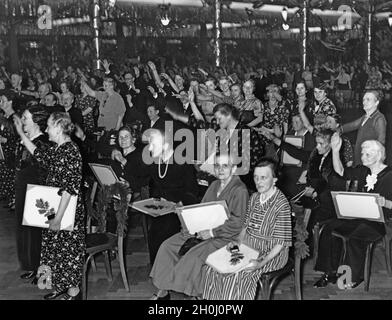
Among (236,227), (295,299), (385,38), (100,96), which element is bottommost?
(295,299)

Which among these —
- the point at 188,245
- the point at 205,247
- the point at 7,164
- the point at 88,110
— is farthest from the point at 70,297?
the point at 88,110

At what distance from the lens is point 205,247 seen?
14.8 ft

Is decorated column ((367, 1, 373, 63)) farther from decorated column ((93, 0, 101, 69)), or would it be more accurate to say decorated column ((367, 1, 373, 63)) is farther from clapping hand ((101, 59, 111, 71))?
decorated column ((93, 0, 101, 69))

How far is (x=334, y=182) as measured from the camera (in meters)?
5.32

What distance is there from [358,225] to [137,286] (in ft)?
6.17

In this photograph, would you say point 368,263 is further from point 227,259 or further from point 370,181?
point 227,259

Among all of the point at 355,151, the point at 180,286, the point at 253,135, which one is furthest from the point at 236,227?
the point at 355,151

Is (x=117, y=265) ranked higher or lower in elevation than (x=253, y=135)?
lower

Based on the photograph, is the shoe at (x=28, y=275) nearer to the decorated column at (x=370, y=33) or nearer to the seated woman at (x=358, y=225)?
the seated woman at (x=358, y=225)

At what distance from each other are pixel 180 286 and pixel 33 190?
4.06ft

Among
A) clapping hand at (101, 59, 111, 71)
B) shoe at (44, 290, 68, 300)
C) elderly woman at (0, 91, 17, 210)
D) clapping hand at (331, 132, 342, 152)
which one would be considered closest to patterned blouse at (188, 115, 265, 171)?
clapping hand at (331, 132, 342, 152)

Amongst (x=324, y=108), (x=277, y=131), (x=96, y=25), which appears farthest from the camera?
(x=96, y=25)

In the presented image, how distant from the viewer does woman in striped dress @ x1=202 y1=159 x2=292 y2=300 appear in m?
4.14
